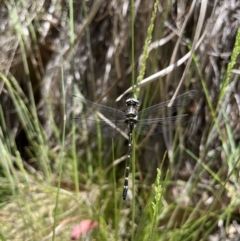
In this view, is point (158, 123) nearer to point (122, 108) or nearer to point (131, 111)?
point (131, 111)

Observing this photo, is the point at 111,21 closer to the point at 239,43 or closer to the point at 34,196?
the point at 34,196

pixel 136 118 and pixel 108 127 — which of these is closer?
pixel 136 118

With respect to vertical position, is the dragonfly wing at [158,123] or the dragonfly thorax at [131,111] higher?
the dragonfly thorax at [131,111]

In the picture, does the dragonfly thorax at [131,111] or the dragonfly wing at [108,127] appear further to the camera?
the dragonfly wing at [108,127]

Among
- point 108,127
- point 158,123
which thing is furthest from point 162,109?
point 108,127

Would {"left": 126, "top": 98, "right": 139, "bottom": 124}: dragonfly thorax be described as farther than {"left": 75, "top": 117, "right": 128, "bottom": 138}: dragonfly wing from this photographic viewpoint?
No

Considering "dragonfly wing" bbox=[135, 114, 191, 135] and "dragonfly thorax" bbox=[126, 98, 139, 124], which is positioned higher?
"dragonfly thorax" bbox=[126, 98, 139, 124]

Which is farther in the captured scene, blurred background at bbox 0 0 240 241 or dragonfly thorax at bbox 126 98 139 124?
blurred background at bbox 0 0 240 241

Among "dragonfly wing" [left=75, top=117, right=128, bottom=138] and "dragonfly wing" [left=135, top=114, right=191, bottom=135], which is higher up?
"dragonfly wing" [left=135, top=114, right=191, bottom=135]

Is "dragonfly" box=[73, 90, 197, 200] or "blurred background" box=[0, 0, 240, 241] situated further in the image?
"blurred background" box=[0, 0, 240, 241]
